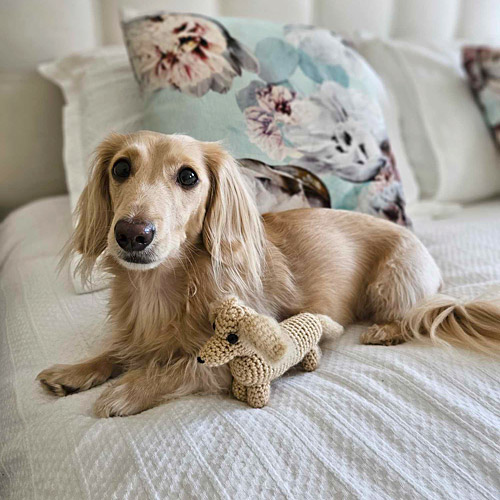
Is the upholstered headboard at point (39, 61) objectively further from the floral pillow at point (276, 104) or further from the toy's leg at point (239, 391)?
the toy's leg at point (239, 391)

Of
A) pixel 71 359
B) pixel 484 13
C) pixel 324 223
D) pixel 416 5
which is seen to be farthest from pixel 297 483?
pixel 484 13

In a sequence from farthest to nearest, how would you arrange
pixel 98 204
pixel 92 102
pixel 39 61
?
pixel 39 61 → pixel 92 102 → pixel 98 204

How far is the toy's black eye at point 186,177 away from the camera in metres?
0.81

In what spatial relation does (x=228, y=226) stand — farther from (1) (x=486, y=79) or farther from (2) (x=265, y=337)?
(1) (x=486, y=79)

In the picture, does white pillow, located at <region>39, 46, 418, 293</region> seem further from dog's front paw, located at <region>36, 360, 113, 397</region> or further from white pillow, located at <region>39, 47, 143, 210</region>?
dog's front paw, located at <region>36, 360, 113, 397</region>

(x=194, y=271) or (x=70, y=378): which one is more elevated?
(x=194, y=271)

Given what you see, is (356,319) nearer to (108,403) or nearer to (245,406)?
(245,406)

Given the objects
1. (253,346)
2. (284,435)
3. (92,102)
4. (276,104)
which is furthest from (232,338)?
(92,102)

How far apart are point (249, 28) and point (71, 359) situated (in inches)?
36.5

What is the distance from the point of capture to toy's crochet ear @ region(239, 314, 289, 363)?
2.24ft

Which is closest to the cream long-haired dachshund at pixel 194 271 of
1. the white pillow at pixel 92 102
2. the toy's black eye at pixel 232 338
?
the toy's black eye at pixel 232 338

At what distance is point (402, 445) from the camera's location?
0.64 m

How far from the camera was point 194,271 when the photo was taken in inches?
34.3

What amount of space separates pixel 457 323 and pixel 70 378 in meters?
0.68
